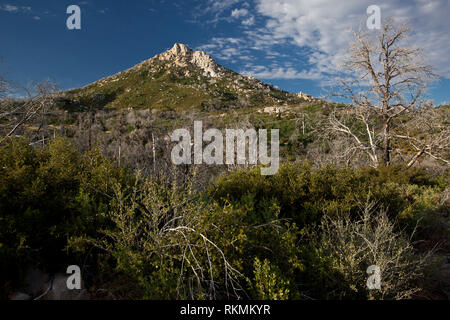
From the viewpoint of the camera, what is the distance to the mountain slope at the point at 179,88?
6244 cm

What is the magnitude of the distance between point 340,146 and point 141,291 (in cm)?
1070

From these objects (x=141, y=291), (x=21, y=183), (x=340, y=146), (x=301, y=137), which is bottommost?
(x=141, y=291)

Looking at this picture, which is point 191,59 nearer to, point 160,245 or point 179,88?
point 179,88

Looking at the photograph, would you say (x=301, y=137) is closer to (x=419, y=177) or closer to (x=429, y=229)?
(x=419, y=177)

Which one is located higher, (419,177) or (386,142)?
(386,142)

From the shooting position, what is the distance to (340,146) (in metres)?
11.1

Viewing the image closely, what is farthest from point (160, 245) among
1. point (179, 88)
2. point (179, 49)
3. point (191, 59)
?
point (179, 49)

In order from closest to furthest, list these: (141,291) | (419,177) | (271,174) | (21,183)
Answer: (141,291)
(21,183)
(271,174)
(419,177)

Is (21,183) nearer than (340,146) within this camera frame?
Yes

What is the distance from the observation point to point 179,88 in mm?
Result: 70812

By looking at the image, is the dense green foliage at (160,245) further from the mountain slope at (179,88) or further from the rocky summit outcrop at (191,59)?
the rocky summit outcrop at (191,59)

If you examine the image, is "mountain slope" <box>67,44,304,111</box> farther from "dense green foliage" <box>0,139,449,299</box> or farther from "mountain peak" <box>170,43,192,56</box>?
"dense green foliage" <box>0,139,449,299</box>

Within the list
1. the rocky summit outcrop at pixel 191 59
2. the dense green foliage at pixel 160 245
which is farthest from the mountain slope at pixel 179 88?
the dense green foliage at pixel 160 245
